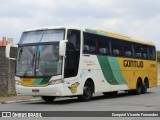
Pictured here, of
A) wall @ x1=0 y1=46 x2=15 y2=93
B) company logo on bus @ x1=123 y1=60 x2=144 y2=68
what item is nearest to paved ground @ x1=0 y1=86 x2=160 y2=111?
company logo on bus @ x1=123 y1=60 x2=144 y2=68

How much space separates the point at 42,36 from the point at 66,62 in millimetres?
1720

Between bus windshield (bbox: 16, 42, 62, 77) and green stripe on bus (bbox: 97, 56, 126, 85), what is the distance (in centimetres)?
349

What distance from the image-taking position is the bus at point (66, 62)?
17.9m

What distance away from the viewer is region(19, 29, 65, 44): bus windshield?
18.4m

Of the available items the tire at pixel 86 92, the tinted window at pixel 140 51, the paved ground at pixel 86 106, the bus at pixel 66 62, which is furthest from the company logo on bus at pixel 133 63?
the paved ground at pixel 86 106

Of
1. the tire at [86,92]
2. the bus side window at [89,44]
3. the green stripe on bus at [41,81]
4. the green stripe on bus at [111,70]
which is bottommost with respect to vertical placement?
the tire at [86,92]

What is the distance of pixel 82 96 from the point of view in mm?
19578

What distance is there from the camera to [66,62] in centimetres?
1811

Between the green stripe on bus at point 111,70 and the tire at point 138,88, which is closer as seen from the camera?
the green stripe on bus at point 111,70

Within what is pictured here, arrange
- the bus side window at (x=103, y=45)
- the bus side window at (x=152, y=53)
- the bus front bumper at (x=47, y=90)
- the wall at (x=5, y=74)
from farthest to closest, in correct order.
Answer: the bus side window at (x=152, y=53) → the wall at (x=5, y=74) → the bus side window at (x=103, y=45) → the bus front bumper at (x=47, y=90)

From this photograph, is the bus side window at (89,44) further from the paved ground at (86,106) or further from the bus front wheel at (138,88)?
the bus front wheel at (138,88)

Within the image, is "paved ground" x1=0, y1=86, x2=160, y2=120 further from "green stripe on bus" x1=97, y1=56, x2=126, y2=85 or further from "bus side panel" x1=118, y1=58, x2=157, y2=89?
"bus side panel" x1=118, y1=58, x2=157, y2=89

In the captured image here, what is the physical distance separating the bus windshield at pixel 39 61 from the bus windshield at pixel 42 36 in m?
0.34

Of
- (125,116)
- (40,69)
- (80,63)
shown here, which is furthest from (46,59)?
(125,116)
